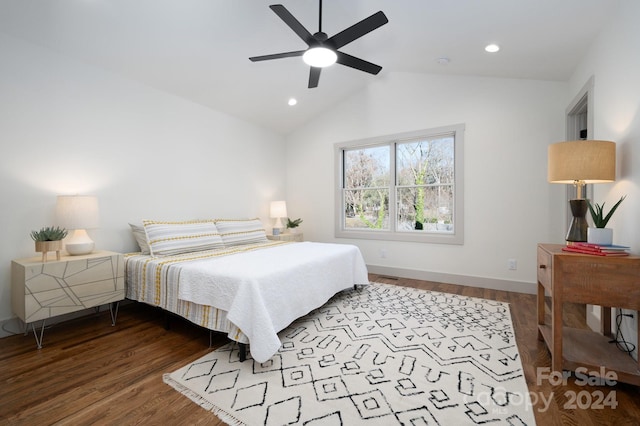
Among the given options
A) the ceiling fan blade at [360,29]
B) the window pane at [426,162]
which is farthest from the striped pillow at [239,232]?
the ceiling fan blade at [360,29]

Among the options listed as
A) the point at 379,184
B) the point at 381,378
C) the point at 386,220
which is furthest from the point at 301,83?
the point at 381,378

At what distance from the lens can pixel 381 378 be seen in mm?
1882

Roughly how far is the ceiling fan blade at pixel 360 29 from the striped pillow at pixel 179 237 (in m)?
2.52

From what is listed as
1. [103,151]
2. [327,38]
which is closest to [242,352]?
[327,38]

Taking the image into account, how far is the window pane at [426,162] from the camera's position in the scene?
14.0 ft

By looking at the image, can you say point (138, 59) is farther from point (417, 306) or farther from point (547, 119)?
point (547, 119)

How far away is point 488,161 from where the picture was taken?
3.88 metres

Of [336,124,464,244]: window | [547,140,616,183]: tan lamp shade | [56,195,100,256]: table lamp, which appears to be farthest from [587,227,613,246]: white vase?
[56,195,100,256]: table lamp

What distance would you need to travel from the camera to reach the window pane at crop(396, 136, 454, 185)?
4277 millimetres

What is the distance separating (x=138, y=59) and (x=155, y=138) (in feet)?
2.94

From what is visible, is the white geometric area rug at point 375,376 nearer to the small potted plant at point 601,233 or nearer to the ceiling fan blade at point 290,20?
the small potted plant at point 601,233

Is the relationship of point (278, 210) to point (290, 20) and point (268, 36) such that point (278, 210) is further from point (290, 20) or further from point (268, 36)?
point (290, 20)

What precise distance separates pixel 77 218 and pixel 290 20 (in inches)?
99.4

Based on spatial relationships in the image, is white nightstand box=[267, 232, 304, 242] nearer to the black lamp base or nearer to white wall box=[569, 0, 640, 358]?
the black lamp base
